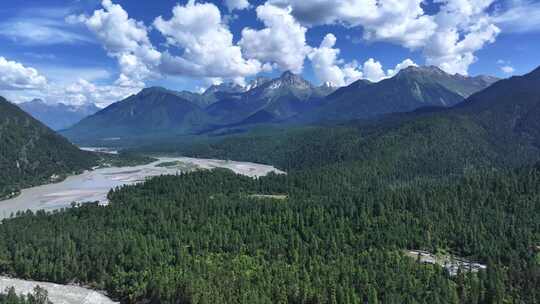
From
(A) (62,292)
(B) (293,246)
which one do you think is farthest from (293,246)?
(A) (62,292)

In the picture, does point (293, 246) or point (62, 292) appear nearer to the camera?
point (62, 292)

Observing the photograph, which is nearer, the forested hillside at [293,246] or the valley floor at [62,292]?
the forested hillside at [293,246]

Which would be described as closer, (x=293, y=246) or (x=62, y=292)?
(x=62, y=292)

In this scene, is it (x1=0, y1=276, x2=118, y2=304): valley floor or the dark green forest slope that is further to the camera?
(x1=0, y1=276, x2=118, y2=304): valley floor

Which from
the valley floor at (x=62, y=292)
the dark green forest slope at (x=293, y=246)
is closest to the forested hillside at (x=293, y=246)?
the dark green forest slope at (x=293, y=246)

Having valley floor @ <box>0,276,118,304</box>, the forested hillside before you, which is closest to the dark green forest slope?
the forested hillside

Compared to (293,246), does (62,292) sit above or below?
below

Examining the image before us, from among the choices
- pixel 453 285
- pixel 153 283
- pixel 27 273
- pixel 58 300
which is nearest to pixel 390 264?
pixel 453 285

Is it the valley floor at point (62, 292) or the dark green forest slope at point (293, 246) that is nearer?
the dark green forest slope at point (293, 246)

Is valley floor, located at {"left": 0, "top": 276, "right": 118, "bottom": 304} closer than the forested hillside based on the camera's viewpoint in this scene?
No

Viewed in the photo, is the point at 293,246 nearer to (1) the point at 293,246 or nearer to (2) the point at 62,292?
(1) the point at 293,246

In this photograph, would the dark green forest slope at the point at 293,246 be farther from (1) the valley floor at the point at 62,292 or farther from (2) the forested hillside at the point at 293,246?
(1) the valley floor at the point at 62,292

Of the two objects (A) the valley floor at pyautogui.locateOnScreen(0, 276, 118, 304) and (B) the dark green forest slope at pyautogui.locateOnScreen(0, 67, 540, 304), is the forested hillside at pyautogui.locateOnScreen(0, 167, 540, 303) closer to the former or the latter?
(B) the dark green forest slope at pyautogui.locateOnScreen(0, 67, 540, 304)
